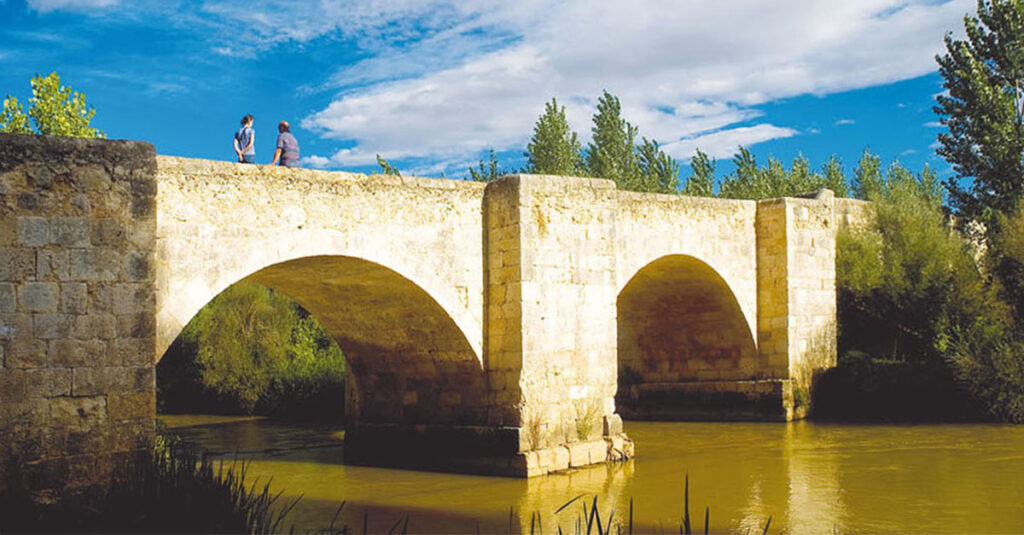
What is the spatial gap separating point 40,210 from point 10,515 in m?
2.12

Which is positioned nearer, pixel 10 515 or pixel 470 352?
pixel 10 515

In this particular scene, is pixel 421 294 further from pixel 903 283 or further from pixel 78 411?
pixel 903 283

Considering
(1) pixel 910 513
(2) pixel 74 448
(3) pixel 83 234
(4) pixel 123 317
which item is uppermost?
(3) pixel 83 234

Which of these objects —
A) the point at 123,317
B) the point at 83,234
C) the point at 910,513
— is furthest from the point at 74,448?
the point at 910,513

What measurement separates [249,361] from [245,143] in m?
10.9

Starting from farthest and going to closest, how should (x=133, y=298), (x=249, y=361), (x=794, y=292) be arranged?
(x=249, y=361)
(x=794, y=292)
(x=133, y=298)

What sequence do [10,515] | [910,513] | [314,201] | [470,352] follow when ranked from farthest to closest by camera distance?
[470,352], [314,201], [910,513], [10,515]

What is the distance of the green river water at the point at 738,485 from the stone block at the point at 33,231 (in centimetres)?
301

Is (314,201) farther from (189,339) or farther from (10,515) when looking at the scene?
(189,339)

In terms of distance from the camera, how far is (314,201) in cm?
960

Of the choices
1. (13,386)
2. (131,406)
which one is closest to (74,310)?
(13,386)

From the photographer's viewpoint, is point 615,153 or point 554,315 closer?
point 554,315

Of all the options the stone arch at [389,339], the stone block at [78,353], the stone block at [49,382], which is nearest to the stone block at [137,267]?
the stone block at [78,353]

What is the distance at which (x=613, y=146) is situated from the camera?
99.6ft
